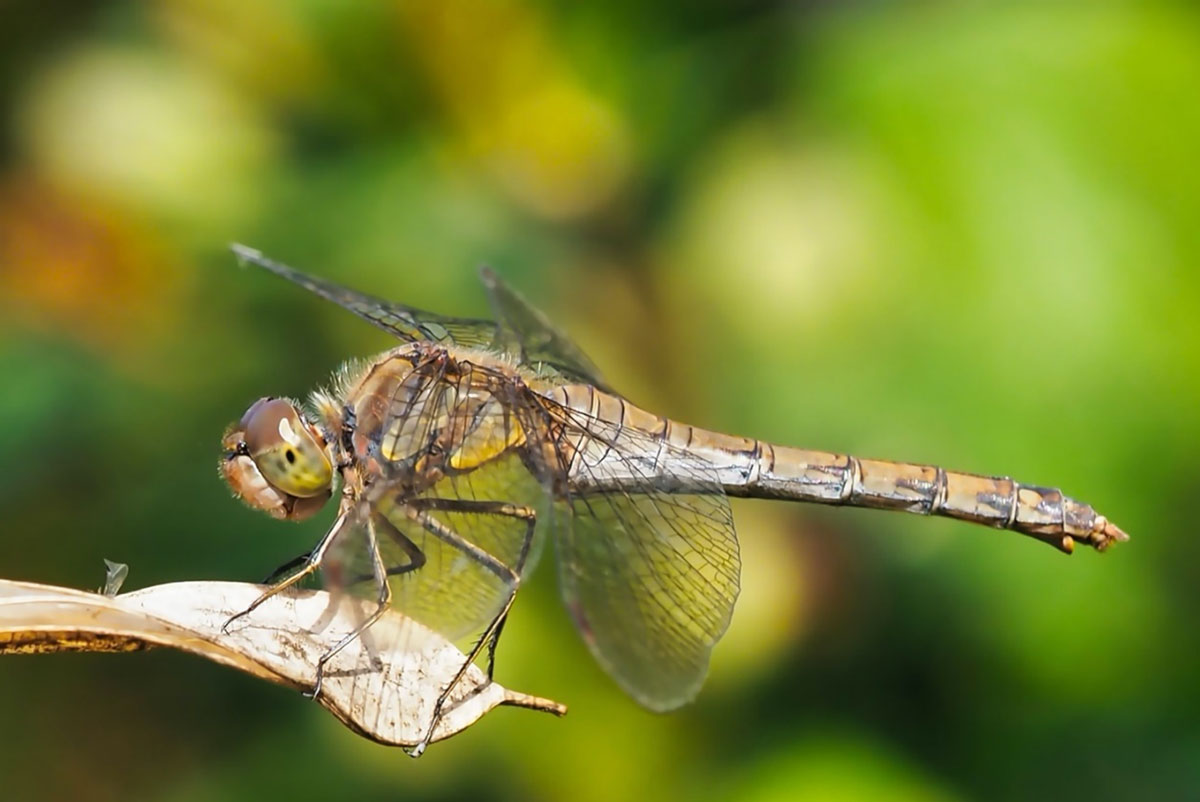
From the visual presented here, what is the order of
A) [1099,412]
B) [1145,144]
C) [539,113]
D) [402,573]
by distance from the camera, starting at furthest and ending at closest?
1. [539,113]
2. [1145,144]
3. [1099,412]
4. [402,573]

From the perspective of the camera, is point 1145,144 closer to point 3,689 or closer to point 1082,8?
point 1082,8

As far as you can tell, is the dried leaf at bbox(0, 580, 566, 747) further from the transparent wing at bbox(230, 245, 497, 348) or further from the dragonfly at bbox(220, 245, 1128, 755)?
the transparent wing at bbox(230, 245, 497, 348)

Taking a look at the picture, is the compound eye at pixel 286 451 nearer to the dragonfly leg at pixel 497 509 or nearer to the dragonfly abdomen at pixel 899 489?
the dragonfly leg at pixel 497 509

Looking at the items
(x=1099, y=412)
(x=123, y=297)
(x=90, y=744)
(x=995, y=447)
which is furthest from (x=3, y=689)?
(x=1099, y=412)

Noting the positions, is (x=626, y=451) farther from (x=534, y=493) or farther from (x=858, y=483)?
(x=858, y=483)

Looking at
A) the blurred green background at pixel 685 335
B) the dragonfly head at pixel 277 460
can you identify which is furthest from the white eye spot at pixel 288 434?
the blurred green background at pixel 685 335

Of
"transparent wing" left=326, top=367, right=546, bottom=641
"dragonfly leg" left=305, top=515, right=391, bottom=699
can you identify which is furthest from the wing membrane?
"dragonfly leg" left=305, top=515, right=391, bottom=699
